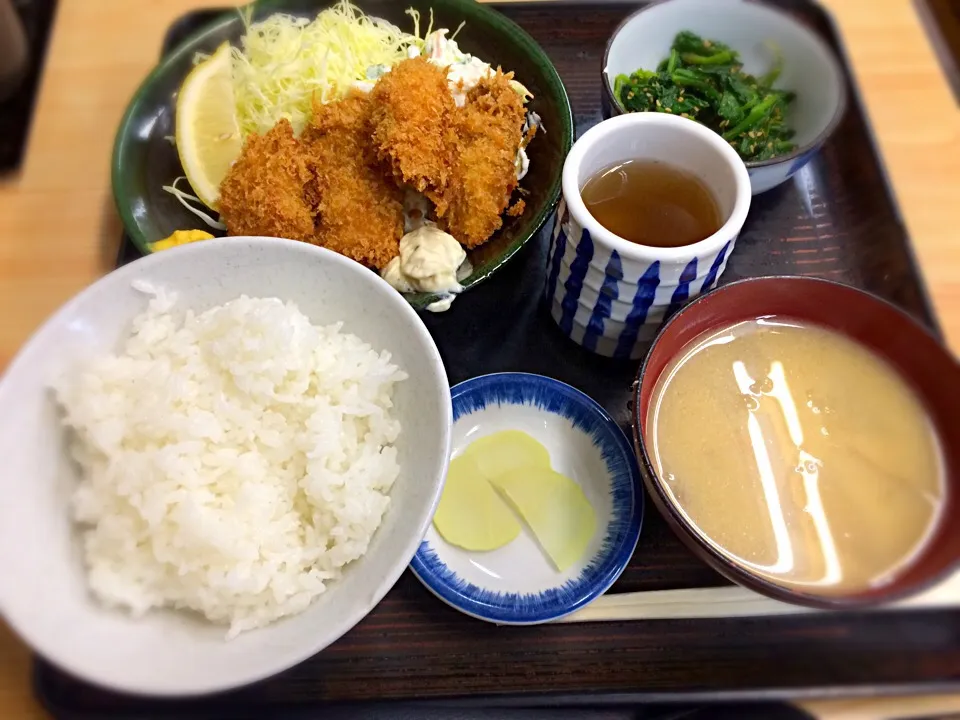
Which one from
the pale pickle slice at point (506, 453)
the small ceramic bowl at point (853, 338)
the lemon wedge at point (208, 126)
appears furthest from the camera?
the lemon wedge at point (208, 126)

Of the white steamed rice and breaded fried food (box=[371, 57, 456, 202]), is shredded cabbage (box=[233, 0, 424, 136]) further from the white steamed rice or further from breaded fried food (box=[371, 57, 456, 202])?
the white steamed rice

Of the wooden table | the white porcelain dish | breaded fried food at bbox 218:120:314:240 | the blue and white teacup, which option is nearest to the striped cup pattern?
the blue and white teacup

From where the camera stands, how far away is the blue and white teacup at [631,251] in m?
1.24

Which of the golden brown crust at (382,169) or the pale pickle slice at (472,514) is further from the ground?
the golden brown crust at (382,169)

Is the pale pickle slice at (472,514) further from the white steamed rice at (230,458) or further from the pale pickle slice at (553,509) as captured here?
the white steamed rice at (230,458)

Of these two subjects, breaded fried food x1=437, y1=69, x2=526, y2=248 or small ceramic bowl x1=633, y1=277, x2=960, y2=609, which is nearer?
small ceramic bowl x1=633, y1=277, x2=960, y2=609

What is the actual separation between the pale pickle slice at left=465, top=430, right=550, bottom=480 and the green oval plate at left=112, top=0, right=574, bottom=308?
343 millimetres

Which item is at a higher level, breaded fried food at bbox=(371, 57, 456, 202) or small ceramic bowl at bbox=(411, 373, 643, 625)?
breaded fried food at bbox=(371, 57, 456, 202)

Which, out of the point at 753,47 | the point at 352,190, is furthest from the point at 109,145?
the point at 753,47

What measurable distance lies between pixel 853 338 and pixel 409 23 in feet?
4.78

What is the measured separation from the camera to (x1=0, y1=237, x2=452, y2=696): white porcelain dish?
99cm

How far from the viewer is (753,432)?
131cm

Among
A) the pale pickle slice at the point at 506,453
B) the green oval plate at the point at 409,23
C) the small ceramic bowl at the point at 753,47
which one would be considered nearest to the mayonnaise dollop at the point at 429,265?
the green oval plate at the point at 409,23

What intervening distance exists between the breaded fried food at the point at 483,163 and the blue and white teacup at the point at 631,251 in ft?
0.65
